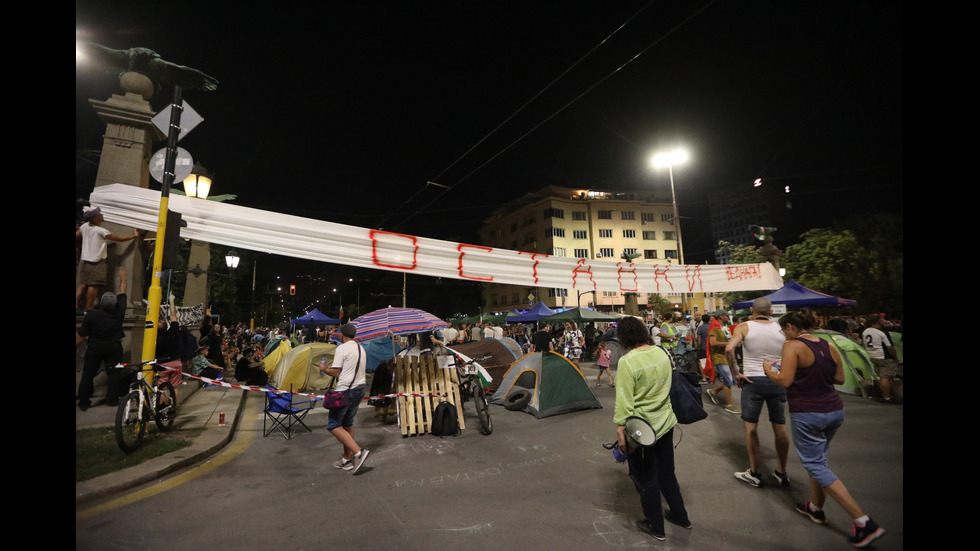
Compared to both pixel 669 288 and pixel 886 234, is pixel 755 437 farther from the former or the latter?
pixel 886 234

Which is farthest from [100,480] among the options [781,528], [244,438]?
[781,528]

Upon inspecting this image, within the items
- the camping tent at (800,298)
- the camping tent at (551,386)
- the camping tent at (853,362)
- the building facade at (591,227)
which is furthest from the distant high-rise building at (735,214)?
the camping tent at (551,386)

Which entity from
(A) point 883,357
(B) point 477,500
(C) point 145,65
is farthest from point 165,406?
(A) point 883,357

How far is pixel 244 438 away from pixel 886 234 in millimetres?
32773

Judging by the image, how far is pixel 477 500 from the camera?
12.6ft

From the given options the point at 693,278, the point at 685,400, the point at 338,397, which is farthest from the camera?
the point at 693,278

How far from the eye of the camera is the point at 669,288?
5301mm

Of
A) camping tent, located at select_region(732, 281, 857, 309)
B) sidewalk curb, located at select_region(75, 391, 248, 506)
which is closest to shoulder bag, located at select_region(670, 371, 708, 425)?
sidewalk curb, located at select_region(75, 391, 248, 506)

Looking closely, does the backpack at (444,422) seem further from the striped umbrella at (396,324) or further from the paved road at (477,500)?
the striped umbrella at (396,324)

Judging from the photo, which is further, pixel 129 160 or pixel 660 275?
pixel 129 160

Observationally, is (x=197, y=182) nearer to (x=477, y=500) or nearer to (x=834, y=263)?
(x=477, y=500)

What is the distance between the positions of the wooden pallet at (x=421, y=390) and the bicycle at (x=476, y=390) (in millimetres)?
365

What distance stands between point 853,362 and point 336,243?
1115cm
